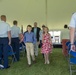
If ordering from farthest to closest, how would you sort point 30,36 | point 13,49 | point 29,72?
point 13,49, point 30,36, point 29,72

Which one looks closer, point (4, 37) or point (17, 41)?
point (4, 37)

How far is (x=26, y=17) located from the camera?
56.0 feet

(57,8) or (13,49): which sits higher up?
(57,8)

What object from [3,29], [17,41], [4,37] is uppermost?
[3,29]

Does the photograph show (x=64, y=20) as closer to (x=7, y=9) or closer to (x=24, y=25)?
(x=24, y=25)

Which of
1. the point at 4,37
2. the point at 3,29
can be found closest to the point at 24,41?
the point at 4,37

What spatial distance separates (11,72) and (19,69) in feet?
1.69

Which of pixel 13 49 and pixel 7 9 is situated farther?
pixel 7 9

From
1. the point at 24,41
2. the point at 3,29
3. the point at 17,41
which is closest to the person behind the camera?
the point at 3,29

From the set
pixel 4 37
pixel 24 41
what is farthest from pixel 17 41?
pixel 4 37

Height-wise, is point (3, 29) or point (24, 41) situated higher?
point (3, 29)

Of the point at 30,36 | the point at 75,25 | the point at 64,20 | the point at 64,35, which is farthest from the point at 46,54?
the point at 64,20

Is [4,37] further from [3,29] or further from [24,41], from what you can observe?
[24,41]

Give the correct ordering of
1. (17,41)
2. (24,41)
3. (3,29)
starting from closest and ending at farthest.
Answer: (3,29)
(24,41)
(17,41)
